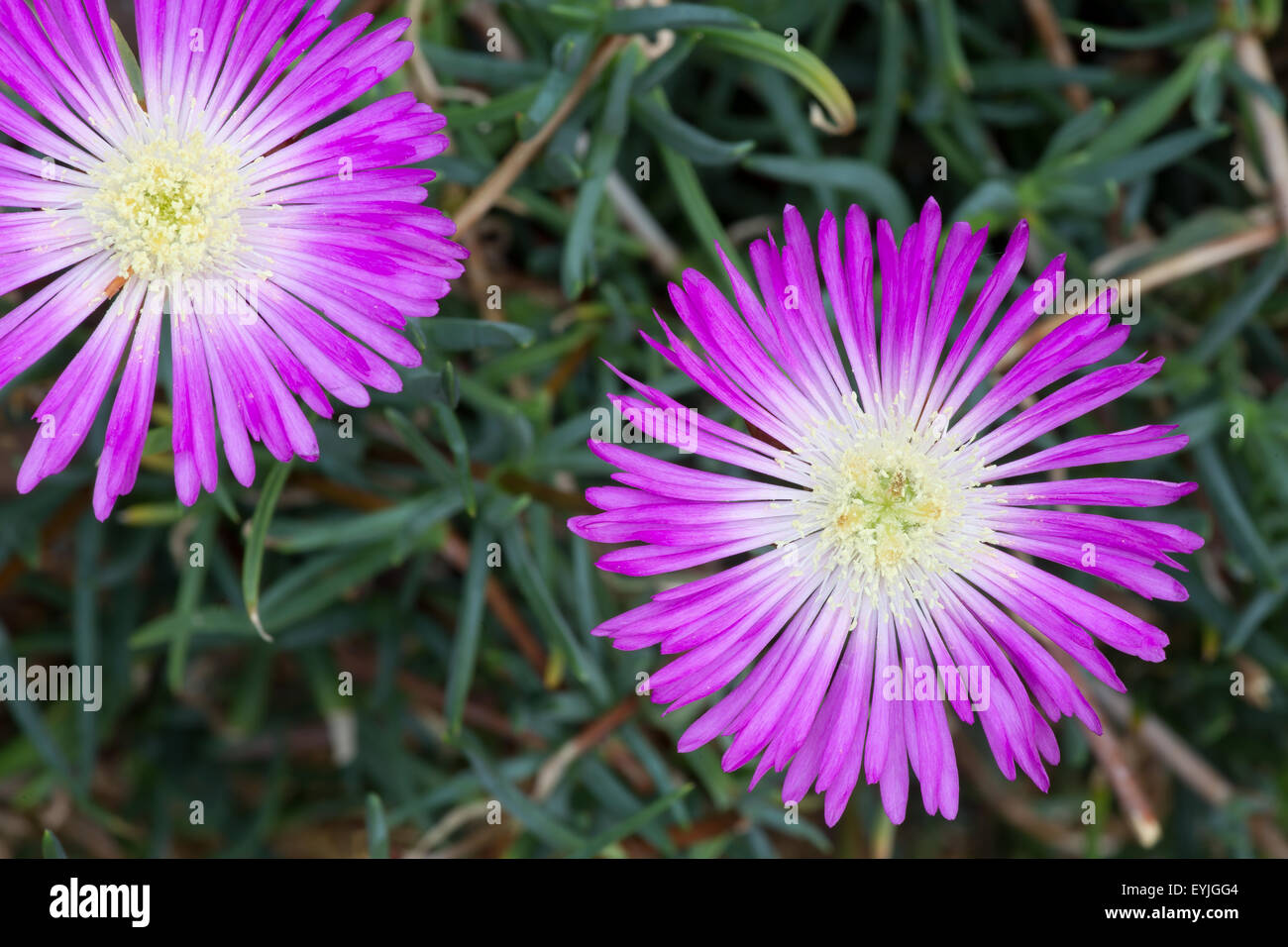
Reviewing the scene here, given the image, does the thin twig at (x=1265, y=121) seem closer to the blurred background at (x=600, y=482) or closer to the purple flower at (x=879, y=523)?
the blurred background at (x=600, y=482)

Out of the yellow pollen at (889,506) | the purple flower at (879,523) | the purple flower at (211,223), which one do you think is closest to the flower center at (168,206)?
the purple flower at (211,223)

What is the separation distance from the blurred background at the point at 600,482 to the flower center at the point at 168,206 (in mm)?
241

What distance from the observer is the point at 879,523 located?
125 cm

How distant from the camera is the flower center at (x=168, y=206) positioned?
1.16 metres

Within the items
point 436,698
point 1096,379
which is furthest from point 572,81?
point 436,698

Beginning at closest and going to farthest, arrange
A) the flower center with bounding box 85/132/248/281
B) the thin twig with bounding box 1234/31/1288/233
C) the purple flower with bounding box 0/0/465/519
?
the purple flower with bounding box 0/0/465/519 < the flower center with bounding box 85/132/248/281 < the thin twig with bounding box 1234/31/1288/233

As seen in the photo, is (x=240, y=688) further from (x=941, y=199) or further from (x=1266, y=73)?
(x=1266, y=73)

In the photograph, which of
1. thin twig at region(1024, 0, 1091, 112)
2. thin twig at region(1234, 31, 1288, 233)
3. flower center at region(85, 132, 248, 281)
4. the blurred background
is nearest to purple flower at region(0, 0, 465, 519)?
flower center at region(85, 132, 248, 281)

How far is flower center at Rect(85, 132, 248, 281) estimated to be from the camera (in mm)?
1157

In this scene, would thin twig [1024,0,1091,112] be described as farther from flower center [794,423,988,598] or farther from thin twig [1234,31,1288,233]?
flower center [794,423,988,598]

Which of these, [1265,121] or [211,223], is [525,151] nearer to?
[211,223]

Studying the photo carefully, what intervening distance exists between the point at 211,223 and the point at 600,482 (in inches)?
24.9

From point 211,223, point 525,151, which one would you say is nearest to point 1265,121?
point 525,151

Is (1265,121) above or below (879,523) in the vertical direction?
above
